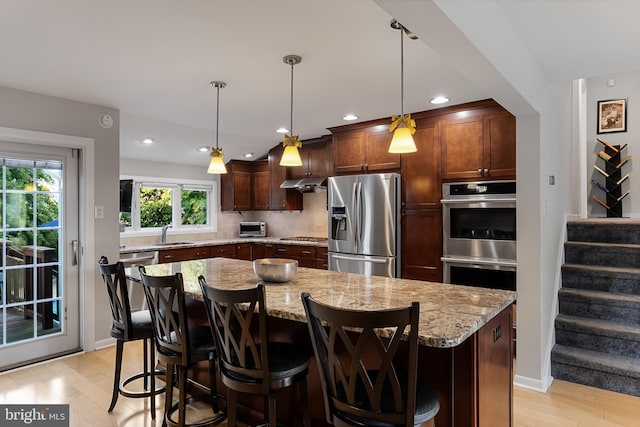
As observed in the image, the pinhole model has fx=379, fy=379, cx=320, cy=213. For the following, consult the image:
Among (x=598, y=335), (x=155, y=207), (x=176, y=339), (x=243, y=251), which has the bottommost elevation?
(x=598, y=335)

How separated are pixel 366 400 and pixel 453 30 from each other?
4.63 feet

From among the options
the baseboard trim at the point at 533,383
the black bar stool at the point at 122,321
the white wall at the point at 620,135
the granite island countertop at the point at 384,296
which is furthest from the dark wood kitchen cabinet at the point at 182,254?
the white wall at the point at 620,135

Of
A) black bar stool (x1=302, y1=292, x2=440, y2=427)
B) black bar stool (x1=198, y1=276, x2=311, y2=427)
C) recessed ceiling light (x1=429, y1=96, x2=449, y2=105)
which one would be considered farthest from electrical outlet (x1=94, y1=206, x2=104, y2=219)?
recessed ceiling light (x1=429, y1=96, x2=449, y2=105)

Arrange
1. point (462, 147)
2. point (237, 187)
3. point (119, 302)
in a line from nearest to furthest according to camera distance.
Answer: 1. point (119, 302)
2. point (462, 147)
3. point (237, 187)

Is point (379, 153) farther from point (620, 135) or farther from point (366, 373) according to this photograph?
point (620, 135)

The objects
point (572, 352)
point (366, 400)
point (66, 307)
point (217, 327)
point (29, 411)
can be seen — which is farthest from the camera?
point (66, 307)

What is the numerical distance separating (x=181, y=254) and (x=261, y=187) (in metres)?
1.73

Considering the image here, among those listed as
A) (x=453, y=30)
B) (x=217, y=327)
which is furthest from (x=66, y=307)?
(x=453, y=30)

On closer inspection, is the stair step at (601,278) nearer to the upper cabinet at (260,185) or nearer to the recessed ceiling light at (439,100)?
the recessed ceiling light at (439,100)

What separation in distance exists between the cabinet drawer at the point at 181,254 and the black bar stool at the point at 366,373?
393cm

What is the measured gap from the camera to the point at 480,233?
3609mm

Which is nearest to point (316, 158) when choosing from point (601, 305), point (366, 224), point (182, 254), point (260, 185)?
point (260, 185)

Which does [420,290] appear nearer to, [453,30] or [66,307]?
[453,30]

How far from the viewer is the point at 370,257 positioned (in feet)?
13.7
